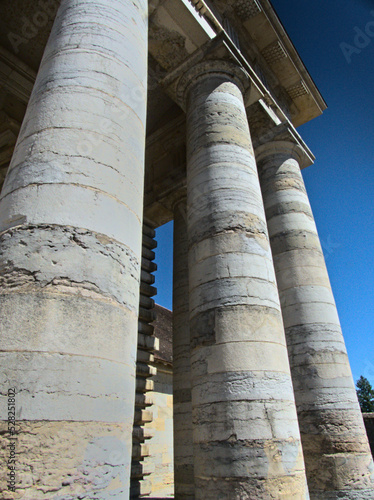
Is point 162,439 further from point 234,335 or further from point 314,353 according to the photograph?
point 234,335

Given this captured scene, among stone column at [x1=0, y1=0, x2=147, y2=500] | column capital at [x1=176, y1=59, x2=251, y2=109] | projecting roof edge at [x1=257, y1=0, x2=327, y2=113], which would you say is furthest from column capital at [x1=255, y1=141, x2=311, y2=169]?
stone column at [x1=0, y1=0, x2=147, y2=500]

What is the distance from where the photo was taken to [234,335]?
512cm

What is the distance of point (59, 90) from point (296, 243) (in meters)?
6.98

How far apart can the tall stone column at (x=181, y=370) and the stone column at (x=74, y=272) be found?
664 cm

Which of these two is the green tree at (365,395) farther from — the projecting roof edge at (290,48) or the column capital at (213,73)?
the column capital at (213,73)

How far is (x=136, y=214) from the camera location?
3.70 m

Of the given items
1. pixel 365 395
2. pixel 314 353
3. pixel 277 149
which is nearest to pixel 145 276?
pixel 314 353

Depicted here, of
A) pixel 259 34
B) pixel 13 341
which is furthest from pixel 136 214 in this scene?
pixel 259 34

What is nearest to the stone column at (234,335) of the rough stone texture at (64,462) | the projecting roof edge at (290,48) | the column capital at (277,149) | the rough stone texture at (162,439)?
the rough stone texture at (64,462)

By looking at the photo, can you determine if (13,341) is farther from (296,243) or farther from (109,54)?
(296,243)

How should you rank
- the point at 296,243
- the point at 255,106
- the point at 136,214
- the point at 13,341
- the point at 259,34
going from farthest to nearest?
the point at 259,34, the point at 255,106, the point at 296,243, the point at 136,214, the point at 13,341

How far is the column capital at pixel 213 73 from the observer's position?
8.38 metres

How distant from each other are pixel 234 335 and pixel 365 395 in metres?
73.8

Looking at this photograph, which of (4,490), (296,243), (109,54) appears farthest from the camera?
(296,243)
